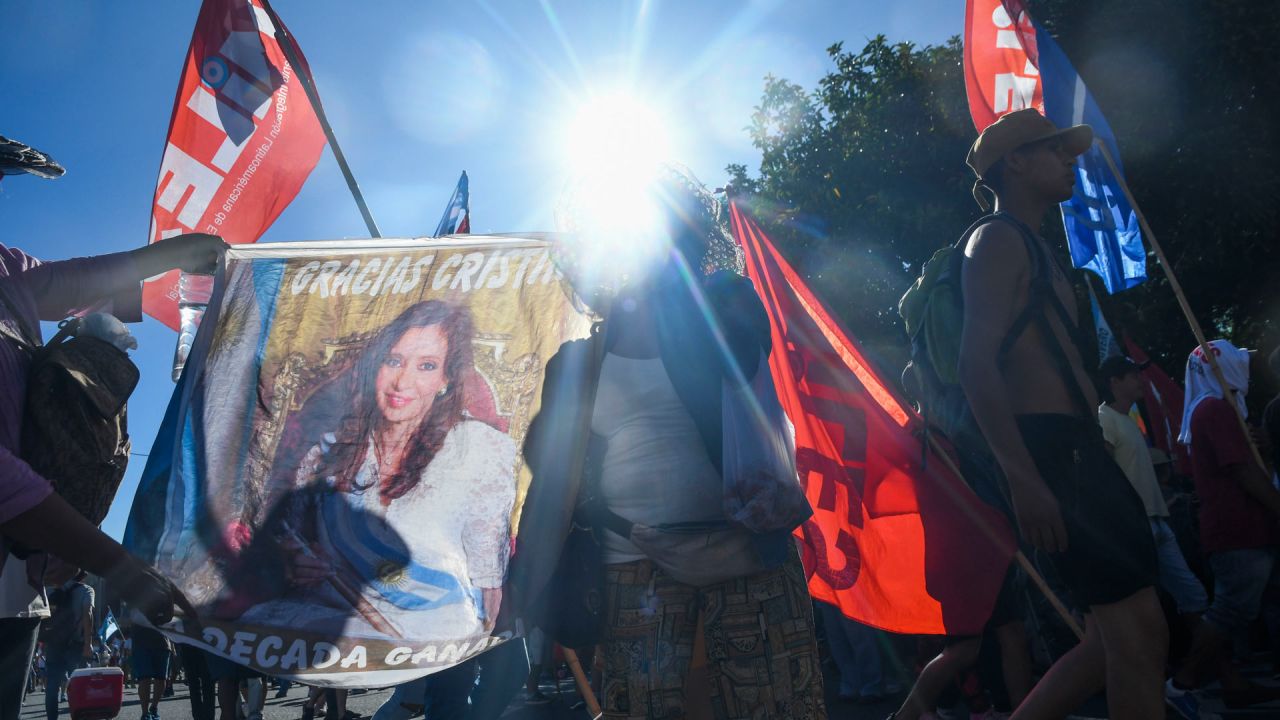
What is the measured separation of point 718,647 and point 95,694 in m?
6.60

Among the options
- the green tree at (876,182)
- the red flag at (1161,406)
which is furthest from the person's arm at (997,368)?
the green tree at (876,182)

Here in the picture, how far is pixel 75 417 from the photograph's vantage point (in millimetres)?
2150

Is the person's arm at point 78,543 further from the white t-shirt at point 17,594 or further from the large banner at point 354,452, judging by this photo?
the large banner at point 354,452

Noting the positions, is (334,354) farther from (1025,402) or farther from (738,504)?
(1025,402)

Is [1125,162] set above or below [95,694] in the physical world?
above

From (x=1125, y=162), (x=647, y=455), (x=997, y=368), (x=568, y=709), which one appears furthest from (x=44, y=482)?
(x=1125, y=162)

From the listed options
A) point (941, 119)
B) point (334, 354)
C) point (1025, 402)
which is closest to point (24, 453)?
point (334, 354)

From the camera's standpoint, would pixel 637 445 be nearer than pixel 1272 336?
Yes

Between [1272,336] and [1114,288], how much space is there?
10345 millimetres

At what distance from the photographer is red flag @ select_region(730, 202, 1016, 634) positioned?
138 inches

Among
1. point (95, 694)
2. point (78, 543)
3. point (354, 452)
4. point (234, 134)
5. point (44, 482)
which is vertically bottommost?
point (95, 694)

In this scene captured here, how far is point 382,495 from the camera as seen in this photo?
123 inches

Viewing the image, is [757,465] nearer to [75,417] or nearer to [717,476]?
[717,476]

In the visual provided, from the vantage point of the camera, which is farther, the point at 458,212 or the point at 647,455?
the point at 458,212
